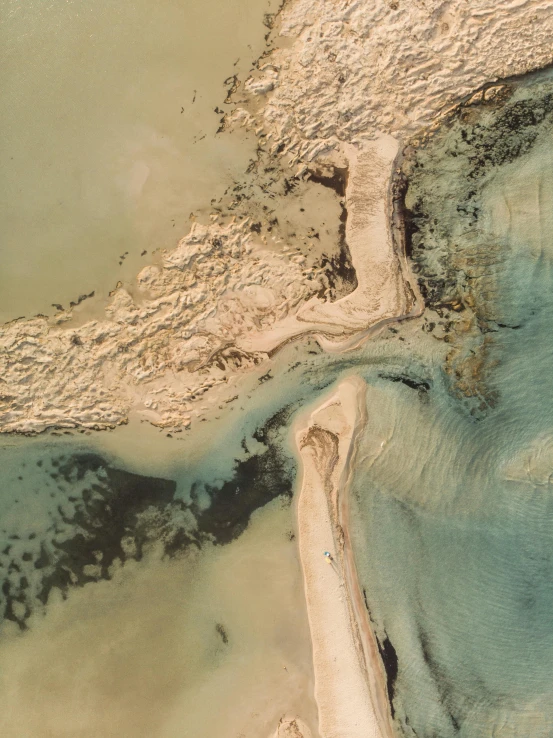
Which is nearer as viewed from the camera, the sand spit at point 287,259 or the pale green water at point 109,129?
the sand spit at point 287,259

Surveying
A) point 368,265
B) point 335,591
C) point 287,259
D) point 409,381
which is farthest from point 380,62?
point 335,591

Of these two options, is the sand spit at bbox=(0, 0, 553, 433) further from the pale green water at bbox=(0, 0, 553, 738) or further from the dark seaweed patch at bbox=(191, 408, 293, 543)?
the dark seaweed patch at bbox=(191, 408, 293, 543)

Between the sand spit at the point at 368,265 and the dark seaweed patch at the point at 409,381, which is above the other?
the sand spit at the point at 368,265

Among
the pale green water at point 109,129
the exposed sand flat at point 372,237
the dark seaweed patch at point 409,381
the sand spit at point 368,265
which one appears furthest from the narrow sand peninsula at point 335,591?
the pale green water at point 109,129

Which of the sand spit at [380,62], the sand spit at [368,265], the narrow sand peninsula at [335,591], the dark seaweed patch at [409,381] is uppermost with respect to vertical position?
the sand spit at [380,62]

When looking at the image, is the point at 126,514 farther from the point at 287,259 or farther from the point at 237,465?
the point at 287,259

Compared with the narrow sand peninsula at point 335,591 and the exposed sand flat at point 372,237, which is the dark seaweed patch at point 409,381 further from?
the exposed sand flat at point 372,237

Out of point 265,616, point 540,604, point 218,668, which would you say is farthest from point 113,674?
point 540,604
